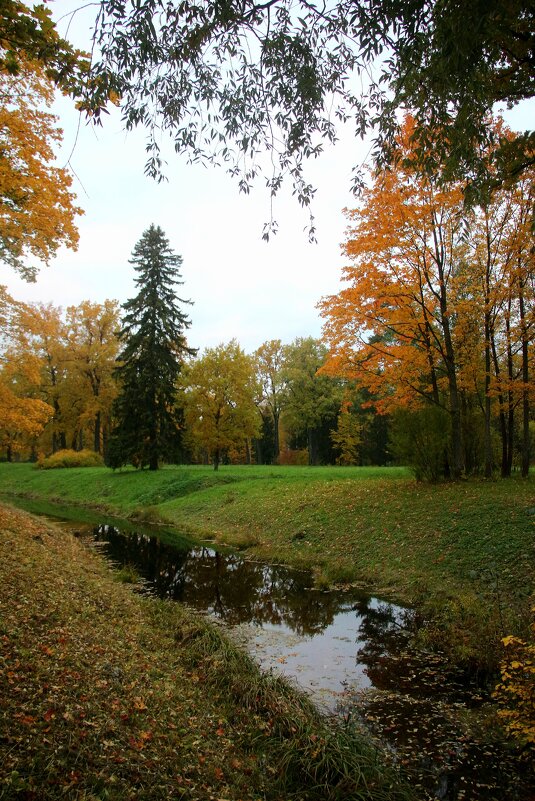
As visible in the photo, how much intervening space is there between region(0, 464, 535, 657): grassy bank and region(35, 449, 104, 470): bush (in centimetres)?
1545

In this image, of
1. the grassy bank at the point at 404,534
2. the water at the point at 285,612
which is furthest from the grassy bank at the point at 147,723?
the grassy bank at the point at 404,534

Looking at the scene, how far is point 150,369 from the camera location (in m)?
29.4

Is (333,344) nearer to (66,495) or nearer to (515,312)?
(515,312)

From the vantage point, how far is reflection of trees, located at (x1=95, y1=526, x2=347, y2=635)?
8500 millimetres

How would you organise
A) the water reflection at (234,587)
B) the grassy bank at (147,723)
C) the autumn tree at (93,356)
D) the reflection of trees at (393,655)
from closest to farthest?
the grassy bank at (147,723) < the reflection of trees at (393,655) < the water reflection at (234,587) < the autumn tree at (93,356)

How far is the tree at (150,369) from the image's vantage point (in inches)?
1152

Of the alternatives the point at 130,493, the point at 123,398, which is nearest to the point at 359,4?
the point at 130,493

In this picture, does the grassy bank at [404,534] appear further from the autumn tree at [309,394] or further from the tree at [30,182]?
the autumn tree at [309,394]

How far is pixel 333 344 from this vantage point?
593 inches

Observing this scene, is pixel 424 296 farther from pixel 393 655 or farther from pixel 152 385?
pixel 152 385

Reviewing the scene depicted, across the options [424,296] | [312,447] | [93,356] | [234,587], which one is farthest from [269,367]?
[234,587]

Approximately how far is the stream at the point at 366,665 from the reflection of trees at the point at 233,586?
0.02 m

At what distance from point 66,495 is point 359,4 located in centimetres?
2794

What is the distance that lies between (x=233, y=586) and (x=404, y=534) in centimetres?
418
